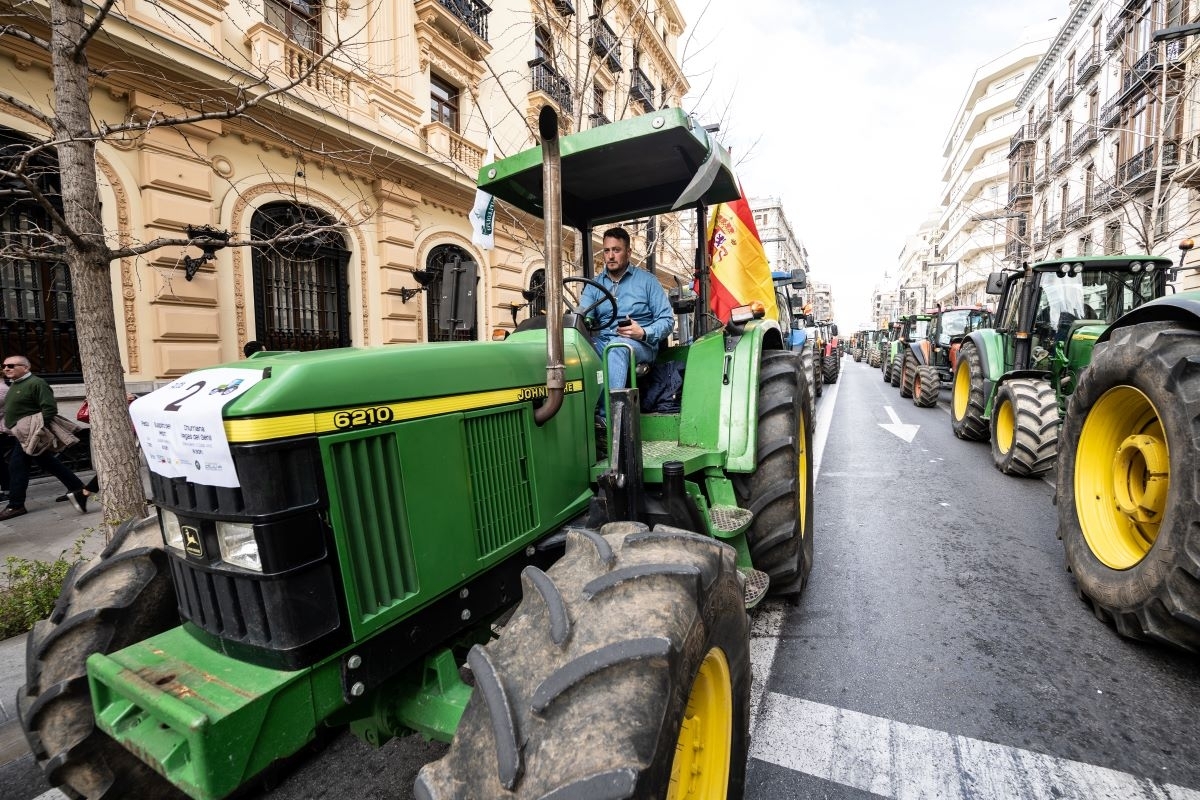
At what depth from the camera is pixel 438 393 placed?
1.73m

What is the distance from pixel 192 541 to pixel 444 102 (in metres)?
12.6

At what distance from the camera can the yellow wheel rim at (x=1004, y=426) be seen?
6574 millimetres

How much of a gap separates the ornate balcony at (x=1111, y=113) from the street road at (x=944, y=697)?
24.5 meters

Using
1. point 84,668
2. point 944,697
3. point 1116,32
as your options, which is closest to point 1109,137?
point 1116,32

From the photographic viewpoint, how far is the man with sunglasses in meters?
5.75

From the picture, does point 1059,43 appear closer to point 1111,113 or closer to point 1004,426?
point 1111,113

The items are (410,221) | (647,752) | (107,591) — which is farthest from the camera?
(410,221)

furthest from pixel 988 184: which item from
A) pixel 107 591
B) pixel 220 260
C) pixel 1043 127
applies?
pixel 107 591

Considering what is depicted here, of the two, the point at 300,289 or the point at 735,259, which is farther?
the point at 300,289

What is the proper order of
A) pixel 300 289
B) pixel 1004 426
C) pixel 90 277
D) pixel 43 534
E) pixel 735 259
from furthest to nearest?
1. pixel 300 289
2. pixel 735 259
3. pixel 1004 426
4. pixel 43 534
5. pixel 90 277

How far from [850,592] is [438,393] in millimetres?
2906

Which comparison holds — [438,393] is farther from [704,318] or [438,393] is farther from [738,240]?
[738,240]

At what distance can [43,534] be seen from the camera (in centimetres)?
520

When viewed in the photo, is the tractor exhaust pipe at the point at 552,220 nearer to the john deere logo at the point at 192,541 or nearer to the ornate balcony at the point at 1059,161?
the john deere logo at the point at 192,541
